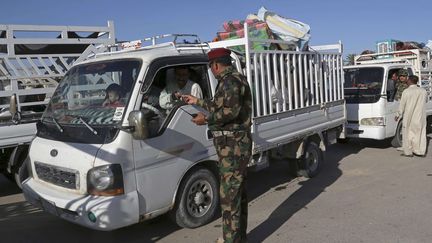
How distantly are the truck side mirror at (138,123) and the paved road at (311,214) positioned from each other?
54.1 inches

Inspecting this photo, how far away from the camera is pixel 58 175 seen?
4.19 metres

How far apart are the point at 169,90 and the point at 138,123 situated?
934 mm

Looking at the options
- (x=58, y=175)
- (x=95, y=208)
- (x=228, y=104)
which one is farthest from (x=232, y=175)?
(x=58, y=175)

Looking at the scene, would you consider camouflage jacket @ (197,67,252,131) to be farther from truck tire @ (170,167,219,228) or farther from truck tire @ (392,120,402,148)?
truck tire @ (392,120,402,148)

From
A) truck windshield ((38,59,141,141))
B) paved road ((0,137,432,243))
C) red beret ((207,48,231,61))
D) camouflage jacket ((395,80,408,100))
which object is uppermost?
red beret ((207,48,231,61))

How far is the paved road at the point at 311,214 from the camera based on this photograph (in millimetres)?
4621

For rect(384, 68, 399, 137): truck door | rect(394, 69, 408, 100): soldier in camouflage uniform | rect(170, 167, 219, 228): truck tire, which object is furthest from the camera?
rect(394, 69, 408, 100): soldier in camouflage uniform

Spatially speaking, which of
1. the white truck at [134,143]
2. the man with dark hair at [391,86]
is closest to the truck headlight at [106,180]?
the white truck at [134,143]

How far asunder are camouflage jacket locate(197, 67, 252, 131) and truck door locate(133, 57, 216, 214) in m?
0.62

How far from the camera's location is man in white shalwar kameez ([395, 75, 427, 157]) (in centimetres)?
858

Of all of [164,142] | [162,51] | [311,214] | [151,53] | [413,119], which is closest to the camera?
[164,142]

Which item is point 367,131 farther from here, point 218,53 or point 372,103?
point 218,53

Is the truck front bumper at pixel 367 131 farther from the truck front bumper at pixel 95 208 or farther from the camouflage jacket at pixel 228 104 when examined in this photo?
the truck front bumper at pixel 95 208

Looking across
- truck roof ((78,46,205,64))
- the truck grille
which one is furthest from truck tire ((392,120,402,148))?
the truck grille
